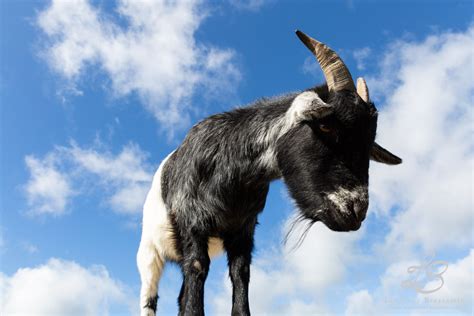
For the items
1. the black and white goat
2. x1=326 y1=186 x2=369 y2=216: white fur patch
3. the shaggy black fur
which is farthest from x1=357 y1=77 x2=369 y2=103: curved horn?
x1=326 y1=186 x2=369 y2=216: white fur patch

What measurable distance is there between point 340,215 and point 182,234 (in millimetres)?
1786

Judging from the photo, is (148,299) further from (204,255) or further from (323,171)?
(323,171)

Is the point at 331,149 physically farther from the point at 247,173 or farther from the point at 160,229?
the point at 160,229

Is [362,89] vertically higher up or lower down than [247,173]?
higher up

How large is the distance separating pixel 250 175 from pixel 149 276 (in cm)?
208

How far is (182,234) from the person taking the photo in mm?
5094

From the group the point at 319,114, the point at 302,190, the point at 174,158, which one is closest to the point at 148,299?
the point at 174,158

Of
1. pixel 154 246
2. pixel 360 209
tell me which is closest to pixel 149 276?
pixel 154 246

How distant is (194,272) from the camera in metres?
4.78

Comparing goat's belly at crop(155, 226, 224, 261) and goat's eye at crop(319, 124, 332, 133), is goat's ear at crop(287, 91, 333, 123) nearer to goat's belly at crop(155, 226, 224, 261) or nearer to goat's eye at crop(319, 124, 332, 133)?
goat's eye at crop(319, 124, 332, 133)

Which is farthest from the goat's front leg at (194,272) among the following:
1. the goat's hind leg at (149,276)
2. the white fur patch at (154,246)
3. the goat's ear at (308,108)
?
the goat's ear at (308,108)

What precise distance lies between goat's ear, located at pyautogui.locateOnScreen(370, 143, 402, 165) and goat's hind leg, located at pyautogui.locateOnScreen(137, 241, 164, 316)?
290 centimetres

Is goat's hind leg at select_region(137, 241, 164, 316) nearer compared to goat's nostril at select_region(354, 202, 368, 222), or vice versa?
goat's nostril at select_region(354, 202, 368, 222)

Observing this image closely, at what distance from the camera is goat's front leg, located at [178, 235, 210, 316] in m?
4.66
